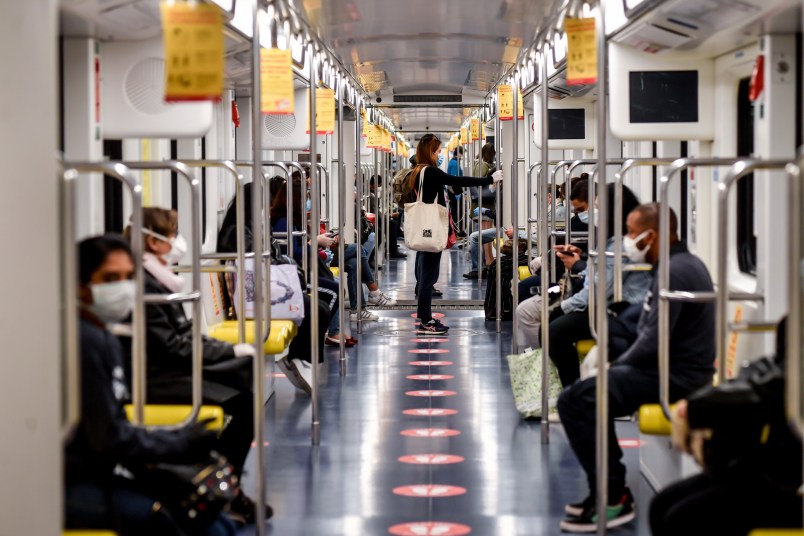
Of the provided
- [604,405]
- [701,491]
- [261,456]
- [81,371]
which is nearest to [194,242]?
[261,456]

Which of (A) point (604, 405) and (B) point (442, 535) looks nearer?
(A) point (604, 405)

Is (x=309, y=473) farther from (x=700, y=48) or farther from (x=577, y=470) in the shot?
(x=700, y=48)

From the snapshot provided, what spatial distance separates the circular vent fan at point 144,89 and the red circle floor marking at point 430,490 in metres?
2.10

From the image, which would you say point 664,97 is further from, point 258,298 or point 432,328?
point 432,328

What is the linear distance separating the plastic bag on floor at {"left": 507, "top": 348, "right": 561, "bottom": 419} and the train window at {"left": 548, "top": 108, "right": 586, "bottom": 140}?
3.88 metres

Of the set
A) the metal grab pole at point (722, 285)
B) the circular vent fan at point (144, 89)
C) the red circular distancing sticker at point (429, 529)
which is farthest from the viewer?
the circular vent fan at point (144, 89)

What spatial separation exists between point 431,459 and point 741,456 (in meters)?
3.15

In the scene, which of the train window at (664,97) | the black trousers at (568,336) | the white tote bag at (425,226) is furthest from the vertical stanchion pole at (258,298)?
the white tote bag at (425,226)

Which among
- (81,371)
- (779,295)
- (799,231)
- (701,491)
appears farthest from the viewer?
(779,295)

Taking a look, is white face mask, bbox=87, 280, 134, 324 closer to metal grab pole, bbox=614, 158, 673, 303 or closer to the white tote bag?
metal grab pole, bbox=614, 158, 673, 303

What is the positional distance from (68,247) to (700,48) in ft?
13.6

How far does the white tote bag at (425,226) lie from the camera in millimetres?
11633

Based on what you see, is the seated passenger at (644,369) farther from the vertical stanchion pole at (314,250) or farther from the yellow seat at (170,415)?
the vertical stanchion pole at (314,250)

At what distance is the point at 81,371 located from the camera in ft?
12.2
